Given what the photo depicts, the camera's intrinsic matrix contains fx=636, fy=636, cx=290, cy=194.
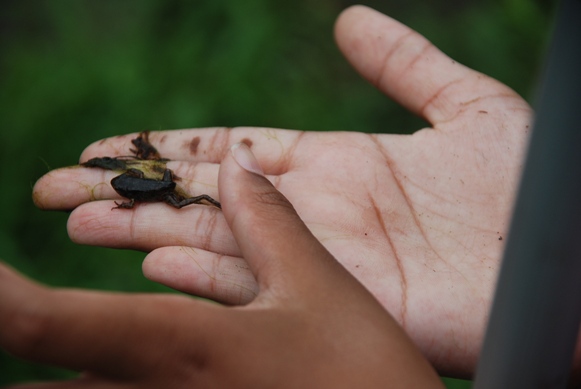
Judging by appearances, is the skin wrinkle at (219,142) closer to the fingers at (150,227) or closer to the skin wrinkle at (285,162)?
the skin wrinkle at (285,162)

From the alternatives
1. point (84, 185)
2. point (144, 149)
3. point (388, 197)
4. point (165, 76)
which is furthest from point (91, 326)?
point (165, 76)

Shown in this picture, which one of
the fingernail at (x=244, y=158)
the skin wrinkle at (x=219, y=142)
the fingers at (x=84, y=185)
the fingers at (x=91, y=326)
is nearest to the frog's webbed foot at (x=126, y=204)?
the fingers at (x=84, y=185)

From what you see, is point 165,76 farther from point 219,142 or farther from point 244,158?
point 244,158

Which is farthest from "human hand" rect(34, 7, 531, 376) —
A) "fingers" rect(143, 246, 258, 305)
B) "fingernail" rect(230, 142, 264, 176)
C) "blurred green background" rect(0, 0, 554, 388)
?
"blurred green background" rect(0, 0, 554, 388)

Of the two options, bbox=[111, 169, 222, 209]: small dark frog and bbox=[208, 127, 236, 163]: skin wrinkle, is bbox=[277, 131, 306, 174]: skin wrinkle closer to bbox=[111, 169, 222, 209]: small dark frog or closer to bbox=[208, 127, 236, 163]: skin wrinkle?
bbox=[208, 127, 236, 163]: skin wrinkle

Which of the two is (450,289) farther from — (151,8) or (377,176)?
(151,8)

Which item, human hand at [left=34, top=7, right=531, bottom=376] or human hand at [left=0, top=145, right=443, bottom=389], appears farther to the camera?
human hand at [left=34, top=7, right=531, bottom=376]
